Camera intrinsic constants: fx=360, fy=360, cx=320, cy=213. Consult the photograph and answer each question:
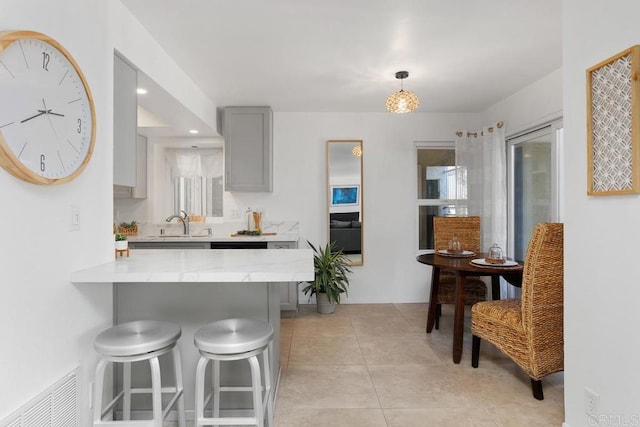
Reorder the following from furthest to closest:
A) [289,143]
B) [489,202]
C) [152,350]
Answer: [289,143], [489,202], [152,350]

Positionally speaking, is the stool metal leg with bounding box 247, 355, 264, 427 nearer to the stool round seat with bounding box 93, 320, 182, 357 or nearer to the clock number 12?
the stool round seat with bounding box 93, 320, 182, 357

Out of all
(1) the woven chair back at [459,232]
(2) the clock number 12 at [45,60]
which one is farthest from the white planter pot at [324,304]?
(2) the clock number 12 at [45,60]

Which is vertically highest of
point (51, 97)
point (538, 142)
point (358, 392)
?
point (538, 142)

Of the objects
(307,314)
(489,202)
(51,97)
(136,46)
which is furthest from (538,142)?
(51,97)

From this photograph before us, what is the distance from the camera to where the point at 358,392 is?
2285 mm

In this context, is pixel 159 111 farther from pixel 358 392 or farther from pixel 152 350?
pixel 358 392

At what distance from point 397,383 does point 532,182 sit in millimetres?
2428

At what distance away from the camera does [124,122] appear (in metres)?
2.05

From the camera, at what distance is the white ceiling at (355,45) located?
6.99ft

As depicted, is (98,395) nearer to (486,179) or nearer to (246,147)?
(246,147)

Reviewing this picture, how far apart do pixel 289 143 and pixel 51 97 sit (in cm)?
305

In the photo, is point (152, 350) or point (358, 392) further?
point (358, 392)

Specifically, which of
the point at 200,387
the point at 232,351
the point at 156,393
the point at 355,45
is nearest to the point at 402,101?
the point at 355,45

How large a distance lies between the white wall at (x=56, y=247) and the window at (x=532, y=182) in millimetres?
3416
